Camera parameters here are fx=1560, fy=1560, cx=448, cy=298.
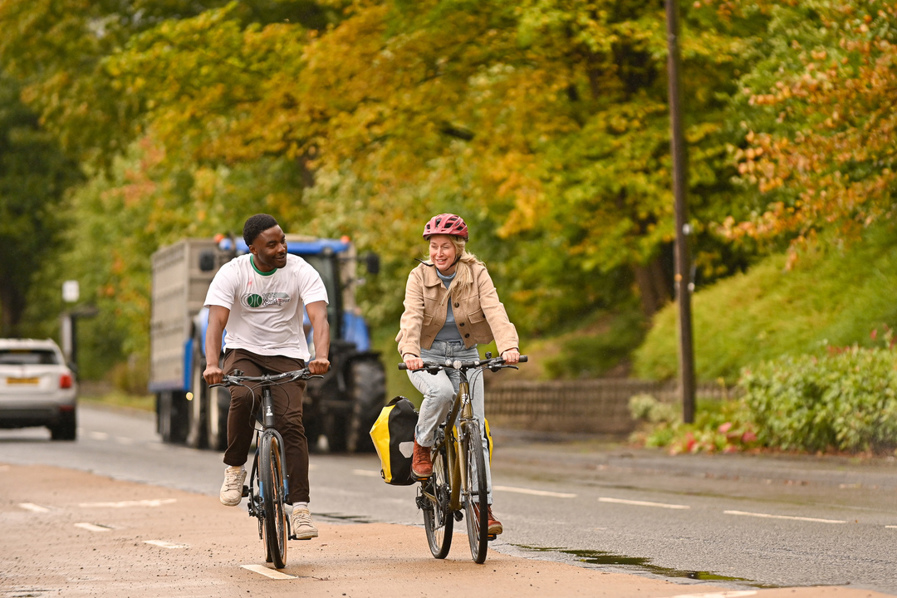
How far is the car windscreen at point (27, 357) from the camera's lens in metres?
25.1

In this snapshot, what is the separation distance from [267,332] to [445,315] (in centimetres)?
98

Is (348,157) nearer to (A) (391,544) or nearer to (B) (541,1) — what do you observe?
(B) (541,1)

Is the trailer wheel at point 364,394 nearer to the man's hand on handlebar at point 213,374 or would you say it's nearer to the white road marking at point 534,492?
the white road marking at point 534,492

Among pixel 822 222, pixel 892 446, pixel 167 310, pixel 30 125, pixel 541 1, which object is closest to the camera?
pixel 892 446

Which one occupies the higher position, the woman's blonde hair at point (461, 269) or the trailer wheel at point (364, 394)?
the woman's blonde hair at point (461, 269)

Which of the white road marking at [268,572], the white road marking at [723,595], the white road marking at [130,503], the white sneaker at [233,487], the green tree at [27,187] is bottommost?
the white road marking at [130,503]

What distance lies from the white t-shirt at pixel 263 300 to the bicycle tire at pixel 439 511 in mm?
982

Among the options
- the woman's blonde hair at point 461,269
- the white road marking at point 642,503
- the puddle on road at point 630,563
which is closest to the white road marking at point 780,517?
the white road marking at point 642,503

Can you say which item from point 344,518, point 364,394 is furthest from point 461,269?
point 364,394

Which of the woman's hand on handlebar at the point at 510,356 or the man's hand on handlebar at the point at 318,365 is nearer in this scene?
the woman's hand on handlebar at the point at 510,356

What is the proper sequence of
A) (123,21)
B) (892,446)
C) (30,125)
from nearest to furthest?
(892,446) → (123,21) → (30,125)

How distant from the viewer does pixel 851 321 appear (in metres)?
18.8

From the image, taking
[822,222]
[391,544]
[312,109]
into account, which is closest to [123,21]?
[312,109]

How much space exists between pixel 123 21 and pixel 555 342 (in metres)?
12.8
